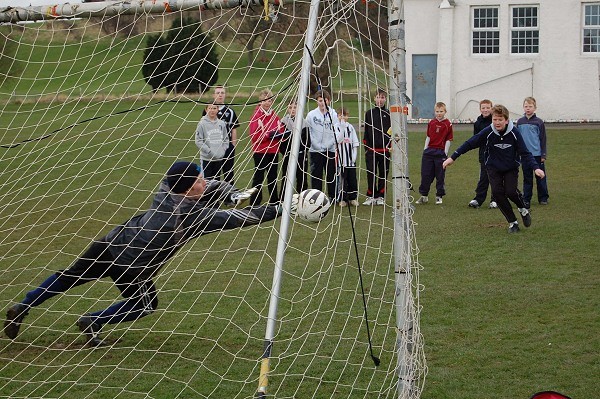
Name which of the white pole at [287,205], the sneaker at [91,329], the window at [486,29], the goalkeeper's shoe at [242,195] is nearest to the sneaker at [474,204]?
the goalkeeper's shoe at [242,195]

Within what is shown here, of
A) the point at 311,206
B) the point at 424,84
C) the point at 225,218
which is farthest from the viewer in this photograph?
the point at 424,84

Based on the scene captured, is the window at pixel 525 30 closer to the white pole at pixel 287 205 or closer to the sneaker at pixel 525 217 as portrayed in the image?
the sneaker at pixel 525 217

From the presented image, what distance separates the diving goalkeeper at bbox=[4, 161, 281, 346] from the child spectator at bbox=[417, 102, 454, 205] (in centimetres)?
766

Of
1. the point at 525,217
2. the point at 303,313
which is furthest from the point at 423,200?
the point at 303,313

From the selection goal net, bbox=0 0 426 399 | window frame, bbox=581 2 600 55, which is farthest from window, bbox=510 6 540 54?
goal net, bbox=0 0 426 399

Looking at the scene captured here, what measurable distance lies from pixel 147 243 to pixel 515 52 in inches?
1048

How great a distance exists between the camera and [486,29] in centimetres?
3078

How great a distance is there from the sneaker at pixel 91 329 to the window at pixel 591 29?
26.9 m

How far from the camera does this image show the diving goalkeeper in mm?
6352

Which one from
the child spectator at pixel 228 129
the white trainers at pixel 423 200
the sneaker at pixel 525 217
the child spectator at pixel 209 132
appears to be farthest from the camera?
the white trainers at pixel 423 200

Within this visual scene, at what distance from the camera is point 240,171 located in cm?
725

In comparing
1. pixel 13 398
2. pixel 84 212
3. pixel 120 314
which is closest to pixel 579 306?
pixel 120 314

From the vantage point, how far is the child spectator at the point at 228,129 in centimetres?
783

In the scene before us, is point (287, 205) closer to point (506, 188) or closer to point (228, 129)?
point (228, 129)
